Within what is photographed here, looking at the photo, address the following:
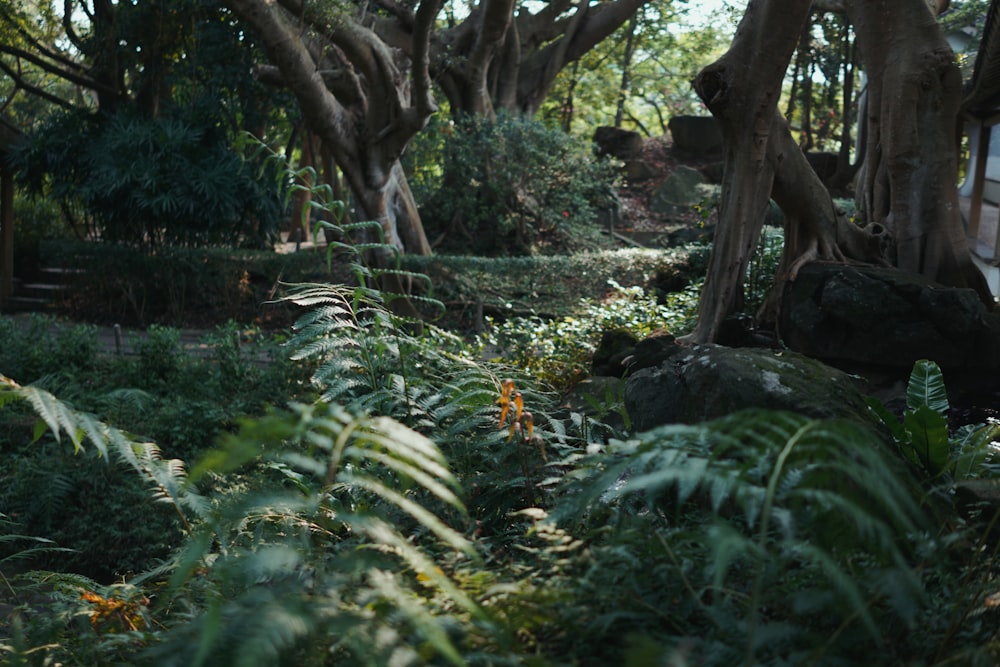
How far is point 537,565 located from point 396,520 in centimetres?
69

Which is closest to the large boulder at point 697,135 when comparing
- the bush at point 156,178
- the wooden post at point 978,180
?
the wooden post at point 978,180

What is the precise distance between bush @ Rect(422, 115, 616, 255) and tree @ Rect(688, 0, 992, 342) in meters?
8.56

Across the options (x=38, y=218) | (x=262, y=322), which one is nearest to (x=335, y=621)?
(x=262, y=322)

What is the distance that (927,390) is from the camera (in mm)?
4070

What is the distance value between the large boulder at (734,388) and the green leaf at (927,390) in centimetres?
55

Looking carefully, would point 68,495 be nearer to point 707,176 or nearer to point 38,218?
point 38,218

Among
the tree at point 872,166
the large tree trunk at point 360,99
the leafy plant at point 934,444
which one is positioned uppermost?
the large tree trunk at point 360,99

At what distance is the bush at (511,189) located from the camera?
647 inches

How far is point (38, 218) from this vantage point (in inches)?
695

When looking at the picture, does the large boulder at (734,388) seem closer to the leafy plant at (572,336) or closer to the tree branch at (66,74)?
the leafy plant at (572,336)

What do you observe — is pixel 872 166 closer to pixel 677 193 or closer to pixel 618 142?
pixel 677 193

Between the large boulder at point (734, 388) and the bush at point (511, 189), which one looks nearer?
the large boulder at point (734, 388)

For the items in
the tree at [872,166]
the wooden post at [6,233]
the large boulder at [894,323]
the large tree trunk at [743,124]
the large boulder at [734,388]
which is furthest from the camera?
the wooden post at [6,233]

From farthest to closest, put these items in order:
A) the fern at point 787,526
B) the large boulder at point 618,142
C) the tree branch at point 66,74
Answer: the large boulder at point 618,142 → the tree branch at point 66,74 → the fern at point 787,526
